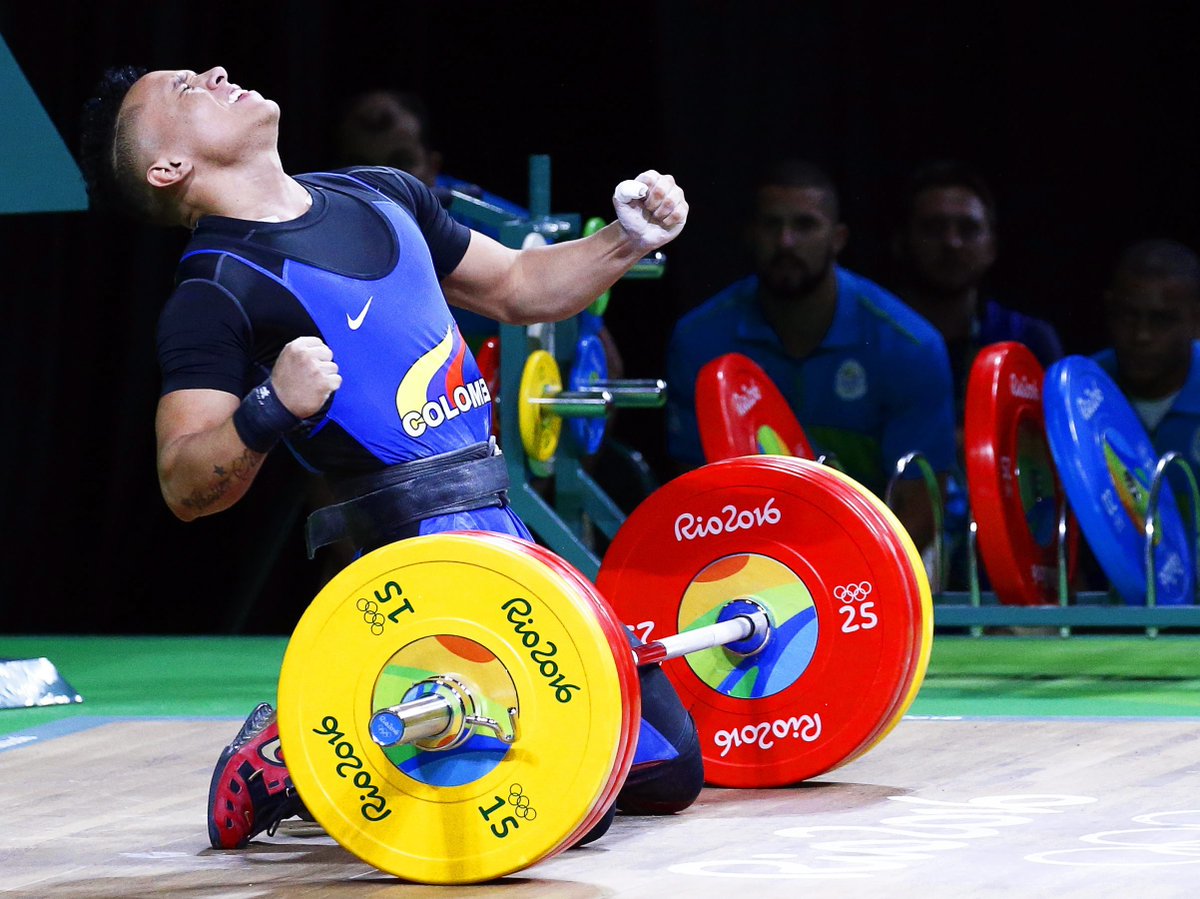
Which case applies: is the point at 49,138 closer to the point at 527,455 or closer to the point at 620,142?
the point at 527,455

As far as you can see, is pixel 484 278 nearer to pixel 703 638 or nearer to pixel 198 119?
pixel 198 119

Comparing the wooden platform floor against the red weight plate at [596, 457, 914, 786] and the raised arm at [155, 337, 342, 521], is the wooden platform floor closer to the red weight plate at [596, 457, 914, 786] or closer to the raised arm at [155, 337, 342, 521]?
the red weight plate at [596, 457, 914, 786]

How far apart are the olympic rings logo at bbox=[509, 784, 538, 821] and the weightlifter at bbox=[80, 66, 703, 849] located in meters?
0.33

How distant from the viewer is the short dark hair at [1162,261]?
5359mm

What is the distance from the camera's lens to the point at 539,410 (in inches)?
182

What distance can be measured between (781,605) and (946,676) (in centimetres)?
144

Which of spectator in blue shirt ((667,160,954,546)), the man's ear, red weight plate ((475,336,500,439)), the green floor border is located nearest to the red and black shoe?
the man's ear

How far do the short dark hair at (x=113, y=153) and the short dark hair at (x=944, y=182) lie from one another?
3.05 m

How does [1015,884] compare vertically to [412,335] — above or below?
below

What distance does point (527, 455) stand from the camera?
4645 mm

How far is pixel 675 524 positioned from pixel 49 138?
1.79 metres

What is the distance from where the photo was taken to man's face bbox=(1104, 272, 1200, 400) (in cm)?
527

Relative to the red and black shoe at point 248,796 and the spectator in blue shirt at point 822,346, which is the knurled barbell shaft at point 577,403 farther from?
the red and black shoe at point 248,796

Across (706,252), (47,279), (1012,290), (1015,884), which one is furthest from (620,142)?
(1015,884)
